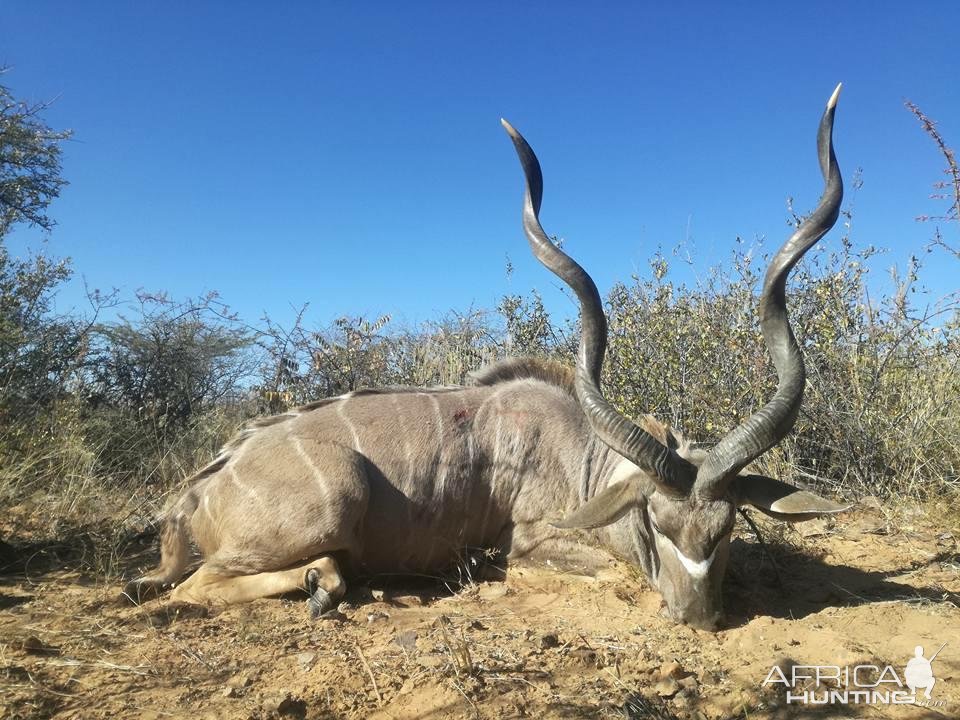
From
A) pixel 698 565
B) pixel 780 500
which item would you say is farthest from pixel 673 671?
pixel 780 500

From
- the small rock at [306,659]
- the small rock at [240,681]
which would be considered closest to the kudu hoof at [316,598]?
the small rock at [306,659]

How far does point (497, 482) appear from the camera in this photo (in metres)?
3.72

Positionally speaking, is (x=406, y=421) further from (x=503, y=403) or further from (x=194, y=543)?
(x=194, y=543)

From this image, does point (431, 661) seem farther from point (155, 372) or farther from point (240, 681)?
point (155, 372)

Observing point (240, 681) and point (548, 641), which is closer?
point (240, 681)

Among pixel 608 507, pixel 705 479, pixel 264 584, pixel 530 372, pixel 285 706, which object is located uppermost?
pixel 530 372

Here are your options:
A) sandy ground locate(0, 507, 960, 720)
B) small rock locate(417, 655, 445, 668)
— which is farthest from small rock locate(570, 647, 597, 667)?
small rock locate(417, 655, 445, 668)

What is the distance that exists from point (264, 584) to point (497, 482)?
129cm

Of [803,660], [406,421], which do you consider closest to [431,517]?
[406,421]

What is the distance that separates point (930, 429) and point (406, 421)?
3.27 metres

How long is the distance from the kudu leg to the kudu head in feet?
3.61

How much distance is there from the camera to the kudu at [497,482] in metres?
2.78

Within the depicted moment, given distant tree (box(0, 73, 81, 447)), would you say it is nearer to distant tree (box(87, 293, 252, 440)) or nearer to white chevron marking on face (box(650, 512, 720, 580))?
distant tree (box(87, 293, 252, 440))

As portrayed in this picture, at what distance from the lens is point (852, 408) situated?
4.51 metres
